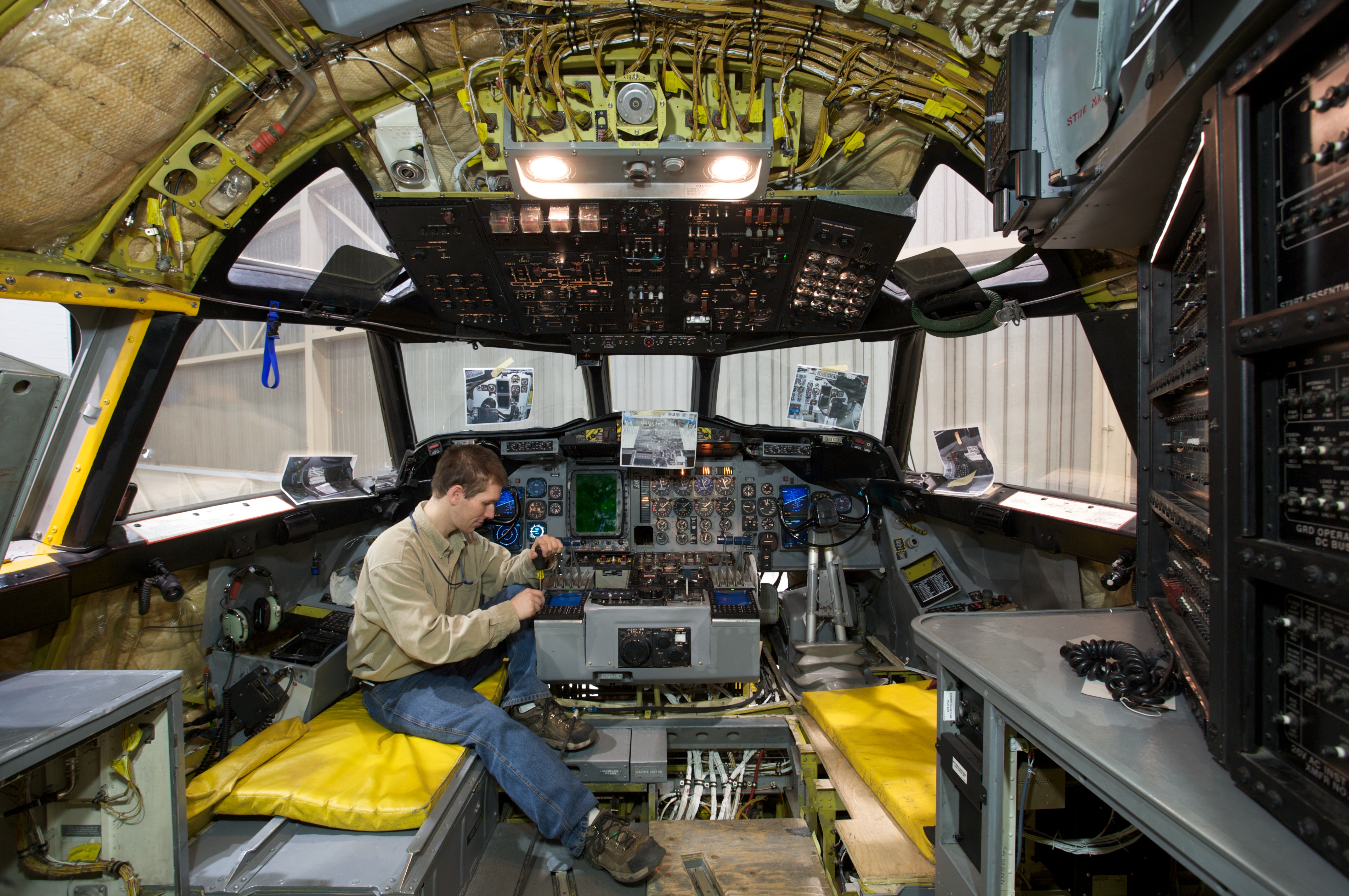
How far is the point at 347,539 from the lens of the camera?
11.8ft

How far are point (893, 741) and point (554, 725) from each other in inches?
51.5

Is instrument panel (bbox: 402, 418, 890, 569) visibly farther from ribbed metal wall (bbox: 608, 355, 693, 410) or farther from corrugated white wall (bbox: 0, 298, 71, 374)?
corrugated white wall (bbox: 0, 298, 71, 374)

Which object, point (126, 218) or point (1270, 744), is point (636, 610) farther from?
point (126, 218)

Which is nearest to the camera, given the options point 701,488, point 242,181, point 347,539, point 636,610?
point 242,181

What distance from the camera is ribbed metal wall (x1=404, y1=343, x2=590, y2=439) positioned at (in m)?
4.04

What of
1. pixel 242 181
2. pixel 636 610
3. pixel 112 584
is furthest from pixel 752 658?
pixel 242 181

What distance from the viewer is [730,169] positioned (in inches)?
83.5

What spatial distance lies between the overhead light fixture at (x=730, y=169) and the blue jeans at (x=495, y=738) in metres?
2.08

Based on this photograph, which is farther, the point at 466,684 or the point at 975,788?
the point at 466,684

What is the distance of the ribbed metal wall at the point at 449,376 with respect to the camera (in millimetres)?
4039

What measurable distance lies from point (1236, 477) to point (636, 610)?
2.12m

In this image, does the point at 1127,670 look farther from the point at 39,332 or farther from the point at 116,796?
the point at 39,332

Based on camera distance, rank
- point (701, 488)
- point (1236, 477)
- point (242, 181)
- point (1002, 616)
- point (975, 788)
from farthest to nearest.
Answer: point (701, 488) → point (242, 181) → point (1002, 616) → point (975, 788) → point (1236, 477)

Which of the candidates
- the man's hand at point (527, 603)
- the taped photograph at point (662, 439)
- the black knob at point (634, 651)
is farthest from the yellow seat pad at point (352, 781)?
the taped photograph at point (662, 439)
